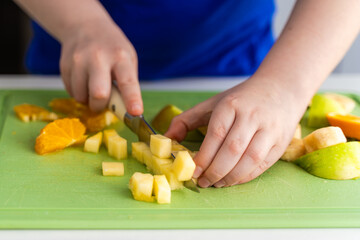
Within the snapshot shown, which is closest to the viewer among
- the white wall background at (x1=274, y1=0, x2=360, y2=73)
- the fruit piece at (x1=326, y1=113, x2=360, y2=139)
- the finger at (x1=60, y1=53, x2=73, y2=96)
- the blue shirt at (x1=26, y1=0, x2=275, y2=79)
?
the fruit piece at (x1=326, y1=113, x2=360, y2=139)

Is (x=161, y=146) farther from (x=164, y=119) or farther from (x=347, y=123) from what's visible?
(x=347, y=123)

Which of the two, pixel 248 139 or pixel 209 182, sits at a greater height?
pixel 248 139

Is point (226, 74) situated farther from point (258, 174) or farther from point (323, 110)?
point (258, 174)

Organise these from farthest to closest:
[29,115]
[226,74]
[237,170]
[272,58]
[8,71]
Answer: [8,71] < [226,74] < [29,115] < [272,58] < [237,170]

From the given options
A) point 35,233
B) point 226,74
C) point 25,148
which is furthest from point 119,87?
point 226,74

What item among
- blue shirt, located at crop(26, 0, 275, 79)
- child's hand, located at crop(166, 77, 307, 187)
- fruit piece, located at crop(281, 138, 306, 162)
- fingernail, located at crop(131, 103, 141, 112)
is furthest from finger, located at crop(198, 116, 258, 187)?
blue shirt, located at crop(26, 0, 275, 79)

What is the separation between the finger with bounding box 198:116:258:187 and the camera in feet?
3.84

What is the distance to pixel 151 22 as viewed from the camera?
6.49ft

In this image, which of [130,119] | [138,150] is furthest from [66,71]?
[138,150]

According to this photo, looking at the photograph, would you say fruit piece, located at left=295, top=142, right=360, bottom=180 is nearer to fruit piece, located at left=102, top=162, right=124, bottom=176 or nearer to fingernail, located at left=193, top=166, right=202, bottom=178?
fingernail, located at left=193, top=166, right=202, bottom=178

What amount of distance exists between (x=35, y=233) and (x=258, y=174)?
0.53 meters

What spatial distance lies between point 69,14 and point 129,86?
1.17 ft

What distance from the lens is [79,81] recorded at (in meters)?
1.54

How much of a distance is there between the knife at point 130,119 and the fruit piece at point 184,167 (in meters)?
0.19
